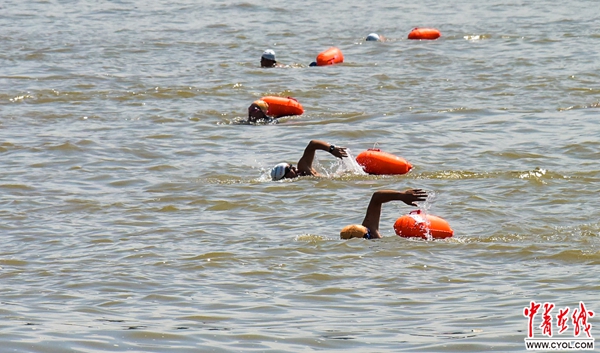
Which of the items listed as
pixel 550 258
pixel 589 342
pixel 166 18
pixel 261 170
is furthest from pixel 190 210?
pixel 166 18

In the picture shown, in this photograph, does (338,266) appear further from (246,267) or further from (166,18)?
(166,18)

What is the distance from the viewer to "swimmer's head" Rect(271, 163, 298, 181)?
13508 millimetres

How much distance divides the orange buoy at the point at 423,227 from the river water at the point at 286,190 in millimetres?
128

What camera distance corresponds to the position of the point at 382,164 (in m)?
13.6

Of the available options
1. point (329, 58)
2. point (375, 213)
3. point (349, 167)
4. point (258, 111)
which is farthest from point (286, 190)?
point (329, 58)

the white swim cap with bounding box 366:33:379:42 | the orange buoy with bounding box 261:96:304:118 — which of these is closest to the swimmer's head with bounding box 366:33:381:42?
the white swim cap with bounding box 366:33:379:42

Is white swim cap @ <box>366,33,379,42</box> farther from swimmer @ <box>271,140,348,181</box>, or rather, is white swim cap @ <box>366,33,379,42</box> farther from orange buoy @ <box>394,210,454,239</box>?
orange buoy @ <box>394,210,454,239</box>

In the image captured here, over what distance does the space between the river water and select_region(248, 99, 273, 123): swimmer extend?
0.23m

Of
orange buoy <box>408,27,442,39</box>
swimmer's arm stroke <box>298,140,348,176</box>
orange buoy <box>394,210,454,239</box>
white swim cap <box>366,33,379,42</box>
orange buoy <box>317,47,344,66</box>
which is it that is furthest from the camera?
white swim cap <box>366,33,379,42</box>

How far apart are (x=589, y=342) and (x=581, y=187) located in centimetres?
598

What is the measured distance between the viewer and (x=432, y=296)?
863 cm

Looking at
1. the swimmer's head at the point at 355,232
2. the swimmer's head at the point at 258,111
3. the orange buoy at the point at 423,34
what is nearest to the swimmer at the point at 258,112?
the swimmer's head at the point at 258,111

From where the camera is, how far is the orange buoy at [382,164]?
13625mm

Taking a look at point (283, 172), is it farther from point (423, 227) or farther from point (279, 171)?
point (423, 227)
